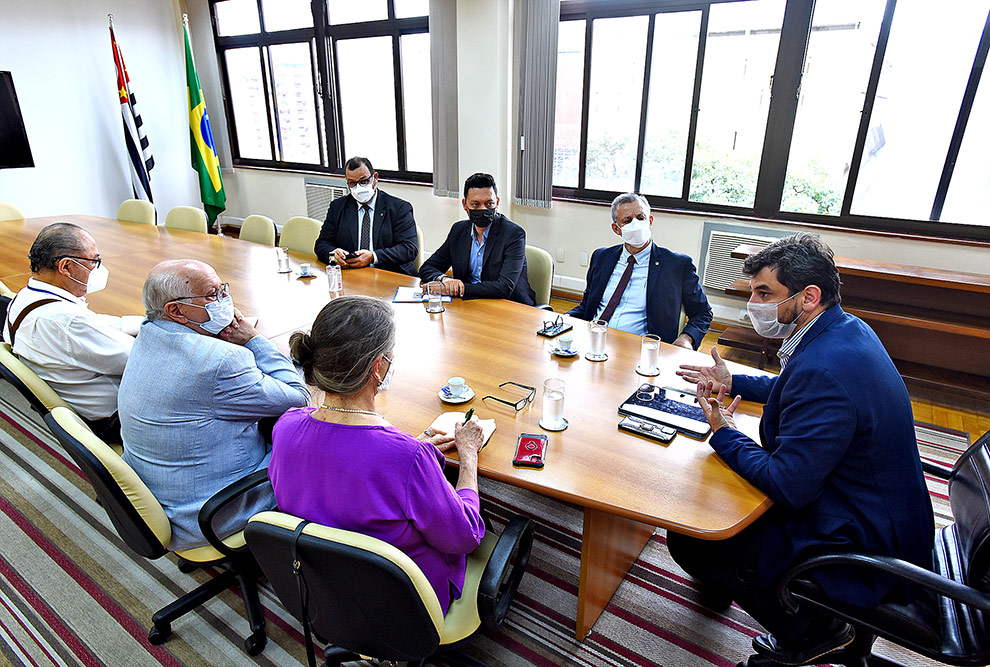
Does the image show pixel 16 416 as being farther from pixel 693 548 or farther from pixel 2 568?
pixel 693 548

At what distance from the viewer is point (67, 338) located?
1.97 m

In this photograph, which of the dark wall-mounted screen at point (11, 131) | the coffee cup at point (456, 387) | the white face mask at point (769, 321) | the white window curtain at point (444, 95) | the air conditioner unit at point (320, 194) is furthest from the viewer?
the air conditioner unit at point (320, 194)

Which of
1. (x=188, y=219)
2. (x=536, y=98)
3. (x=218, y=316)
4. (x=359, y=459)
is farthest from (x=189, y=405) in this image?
(x=536, y=98)

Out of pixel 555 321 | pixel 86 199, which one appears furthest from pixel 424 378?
pixel 86 199

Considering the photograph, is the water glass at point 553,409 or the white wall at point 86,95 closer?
the water glass at point 553,409

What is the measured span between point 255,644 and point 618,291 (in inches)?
83.4

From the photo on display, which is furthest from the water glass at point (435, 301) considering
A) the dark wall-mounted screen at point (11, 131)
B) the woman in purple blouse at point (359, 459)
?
the dark wall-mounted screen at point (11, 131)

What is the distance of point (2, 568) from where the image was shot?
→ 213 centimetres

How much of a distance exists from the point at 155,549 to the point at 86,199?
6.67 metres

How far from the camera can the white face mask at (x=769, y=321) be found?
163 centimetres

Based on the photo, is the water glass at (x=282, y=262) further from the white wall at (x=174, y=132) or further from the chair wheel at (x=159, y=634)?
the white wall at (x=174, y=132)

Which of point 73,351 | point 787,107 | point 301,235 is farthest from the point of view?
point 301,235

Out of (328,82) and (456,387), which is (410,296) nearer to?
(456,387)

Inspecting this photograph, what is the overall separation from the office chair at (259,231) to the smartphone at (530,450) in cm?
334
